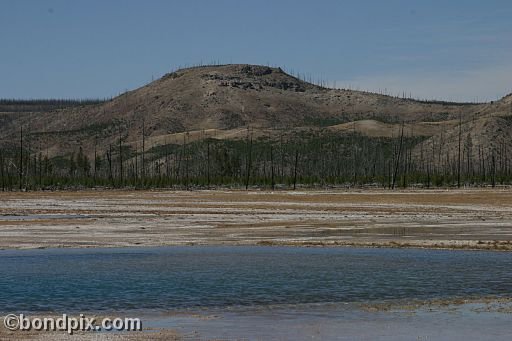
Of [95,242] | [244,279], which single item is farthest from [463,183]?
[244,279]

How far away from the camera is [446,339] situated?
56.9 feet

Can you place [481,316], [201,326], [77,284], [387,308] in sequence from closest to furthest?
[201,326] < [481,316] < [387,308] < [77,284]

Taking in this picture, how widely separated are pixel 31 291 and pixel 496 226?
31.9 m

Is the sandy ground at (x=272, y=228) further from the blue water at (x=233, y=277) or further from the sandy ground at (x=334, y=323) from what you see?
the sandy ground at (x=334, y=323)

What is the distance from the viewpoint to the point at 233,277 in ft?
89.9

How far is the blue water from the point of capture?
2300 cm

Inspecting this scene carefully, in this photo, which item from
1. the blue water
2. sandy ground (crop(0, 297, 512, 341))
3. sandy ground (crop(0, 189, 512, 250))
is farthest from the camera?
sandy ground (crop(0, 189, 512, 250))

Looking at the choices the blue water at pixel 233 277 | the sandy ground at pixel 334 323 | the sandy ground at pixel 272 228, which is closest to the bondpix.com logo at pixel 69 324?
the sandy ground at pixel 334 323

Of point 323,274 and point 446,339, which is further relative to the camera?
point 323,274

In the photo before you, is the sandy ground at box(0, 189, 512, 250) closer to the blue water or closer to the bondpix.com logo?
the blue water

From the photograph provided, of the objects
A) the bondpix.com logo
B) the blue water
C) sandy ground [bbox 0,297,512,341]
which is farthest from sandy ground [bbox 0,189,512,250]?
the bondpix.com logo

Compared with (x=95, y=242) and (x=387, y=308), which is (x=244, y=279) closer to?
Answer: (x=387, y=308)

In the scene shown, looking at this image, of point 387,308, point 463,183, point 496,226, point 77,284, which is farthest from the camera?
point 463,183

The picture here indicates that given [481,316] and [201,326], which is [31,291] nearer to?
[201,326]
